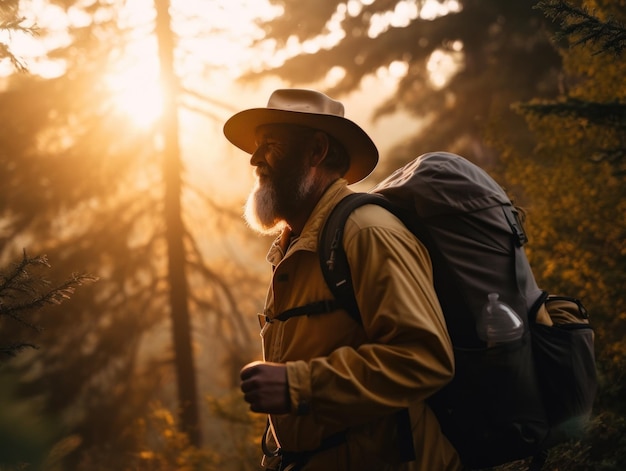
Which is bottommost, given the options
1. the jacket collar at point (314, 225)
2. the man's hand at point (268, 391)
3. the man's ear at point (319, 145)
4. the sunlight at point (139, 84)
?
the man's hand at point (268, 391)

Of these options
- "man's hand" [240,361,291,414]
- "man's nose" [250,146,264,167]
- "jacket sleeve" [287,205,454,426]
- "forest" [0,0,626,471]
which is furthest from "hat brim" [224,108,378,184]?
"forest" [0,0,626,471]

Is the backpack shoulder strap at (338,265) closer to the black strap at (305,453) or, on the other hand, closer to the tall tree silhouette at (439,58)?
the black strap at (305,453)

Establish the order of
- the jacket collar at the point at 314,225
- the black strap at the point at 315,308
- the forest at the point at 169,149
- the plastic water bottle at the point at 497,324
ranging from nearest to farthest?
the plastic water bottle at the point at 497,324
the black strap at the point at 315,308
the jacket collar at the point at 314,225
the forest at the point at 169,149

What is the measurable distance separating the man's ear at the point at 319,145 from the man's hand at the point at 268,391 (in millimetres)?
1113

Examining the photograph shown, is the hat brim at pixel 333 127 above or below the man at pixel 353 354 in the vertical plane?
above

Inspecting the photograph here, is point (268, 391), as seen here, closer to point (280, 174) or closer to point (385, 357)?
point (385, 357)

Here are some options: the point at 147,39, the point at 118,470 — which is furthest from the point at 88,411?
the point at 147,39

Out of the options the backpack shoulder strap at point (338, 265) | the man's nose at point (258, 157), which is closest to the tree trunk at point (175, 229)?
the man's nose at point (258, 157)

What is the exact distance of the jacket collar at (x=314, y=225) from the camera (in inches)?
90.0

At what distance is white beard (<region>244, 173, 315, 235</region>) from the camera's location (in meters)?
2.68

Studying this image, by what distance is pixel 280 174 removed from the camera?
2719 millimetres

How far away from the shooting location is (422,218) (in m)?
2.21

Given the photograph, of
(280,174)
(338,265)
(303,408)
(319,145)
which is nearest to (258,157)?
Answer: (280,174)

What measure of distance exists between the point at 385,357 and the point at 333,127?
1135 millimetres
